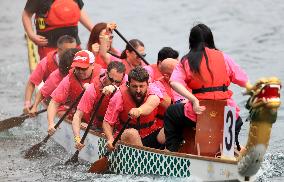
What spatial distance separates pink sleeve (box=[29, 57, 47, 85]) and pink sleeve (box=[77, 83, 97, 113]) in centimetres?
206

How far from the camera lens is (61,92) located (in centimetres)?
1063

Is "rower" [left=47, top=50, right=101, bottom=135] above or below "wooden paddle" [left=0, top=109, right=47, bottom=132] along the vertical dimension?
above

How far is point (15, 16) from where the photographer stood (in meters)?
22.6

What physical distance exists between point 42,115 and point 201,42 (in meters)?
4.26

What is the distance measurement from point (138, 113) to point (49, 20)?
13.4 feet

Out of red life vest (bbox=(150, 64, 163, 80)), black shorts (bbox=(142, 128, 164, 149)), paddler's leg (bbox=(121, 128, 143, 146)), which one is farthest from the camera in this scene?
red life vest (bbox=(150, 64, 163, 80))

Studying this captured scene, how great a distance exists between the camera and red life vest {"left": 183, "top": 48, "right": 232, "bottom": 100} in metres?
8.60

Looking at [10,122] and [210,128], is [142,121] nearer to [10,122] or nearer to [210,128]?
[210,128]

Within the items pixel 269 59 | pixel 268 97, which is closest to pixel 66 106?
pixel 268 97

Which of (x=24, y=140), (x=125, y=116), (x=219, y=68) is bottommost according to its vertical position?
(x=24, y=140)

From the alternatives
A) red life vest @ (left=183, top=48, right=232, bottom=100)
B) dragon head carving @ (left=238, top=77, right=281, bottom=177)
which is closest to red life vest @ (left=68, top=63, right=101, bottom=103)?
red life vest @ (left=183, top=48, right=232, bottom=100)

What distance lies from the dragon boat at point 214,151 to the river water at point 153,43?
0.45 metres

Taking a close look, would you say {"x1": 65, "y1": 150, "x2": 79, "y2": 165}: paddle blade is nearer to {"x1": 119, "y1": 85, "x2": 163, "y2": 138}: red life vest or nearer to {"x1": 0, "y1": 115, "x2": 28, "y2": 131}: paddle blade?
{"x1": 119, "y1": 85, "x2": 163, "y2": 138}: red life vest

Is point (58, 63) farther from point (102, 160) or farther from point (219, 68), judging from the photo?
point (219, 68)
